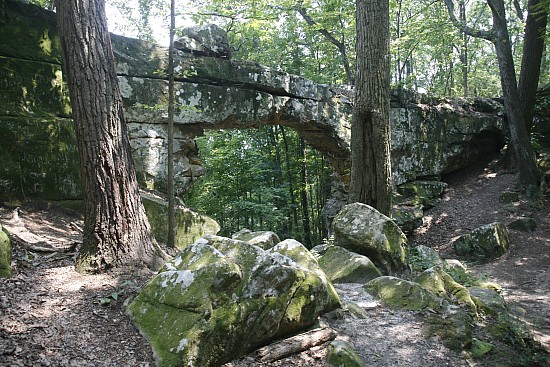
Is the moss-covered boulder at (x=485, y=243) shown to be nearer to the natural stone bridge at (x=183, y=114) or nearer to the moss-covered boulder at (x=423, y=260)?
the moss-covered boulder at (x=423, y=260)

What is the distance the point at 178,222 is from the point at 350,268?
347 cm

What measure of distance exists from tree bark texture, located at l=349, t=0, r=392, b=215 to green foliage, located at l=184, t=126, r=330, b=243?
6.81 meters

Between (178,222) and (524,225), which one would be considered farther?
(524,225)

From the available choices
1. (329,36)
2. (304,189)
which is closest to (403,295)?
(304,189)

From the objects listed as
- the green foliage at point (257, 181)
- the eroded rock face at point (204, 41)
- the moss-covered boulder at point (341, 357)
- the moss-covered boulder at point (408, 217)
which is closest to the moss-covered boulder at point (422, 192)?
the moss-covered boulder at point (408, 217)

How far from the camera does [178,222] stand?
717cm

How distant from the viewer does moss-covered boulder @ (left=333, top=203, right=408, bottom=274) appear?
549 cm

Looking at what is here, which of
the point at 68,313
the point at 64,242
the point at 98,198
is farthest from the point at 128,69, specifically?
the point at 68,313

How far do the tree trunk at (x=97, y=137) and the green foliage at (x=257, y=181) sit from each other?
362 inches

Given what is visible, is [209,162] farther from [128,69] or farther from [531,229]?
[531,229]

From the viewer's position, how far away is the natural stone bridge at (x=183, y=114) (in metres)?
6.34

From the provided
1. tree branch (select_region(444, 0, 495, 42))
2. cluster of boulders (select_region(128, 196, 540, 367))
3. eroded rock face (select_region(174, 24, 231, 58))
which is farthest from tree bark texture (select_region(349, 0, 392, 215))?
tree branch (select_region(444, 0, 495, 42))

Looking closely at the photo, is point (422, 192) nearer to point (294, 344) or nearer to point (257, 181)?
point (257, 181)

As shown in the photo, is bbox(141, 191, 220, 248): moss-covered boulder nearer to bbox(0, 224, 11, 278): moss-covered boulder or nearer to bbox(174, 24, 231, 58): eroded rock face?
bbox(0, 224, 11, 278): moss-covered boulder
